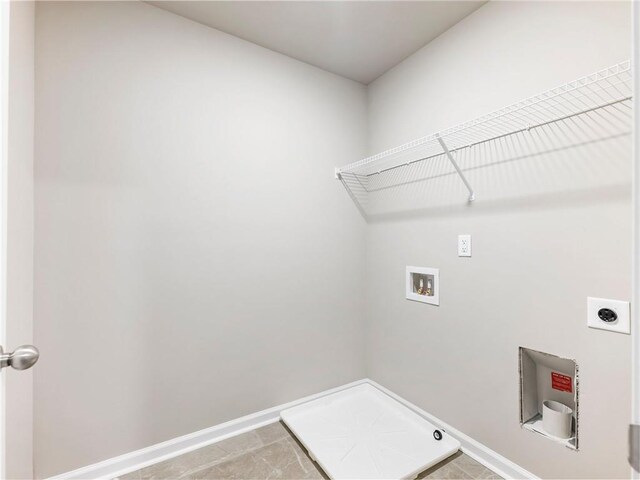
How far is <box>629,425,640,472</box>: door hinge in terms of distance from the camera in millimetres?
398

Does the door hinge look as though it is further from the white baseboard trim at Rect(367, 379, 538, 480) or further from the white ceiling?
the white ceiling

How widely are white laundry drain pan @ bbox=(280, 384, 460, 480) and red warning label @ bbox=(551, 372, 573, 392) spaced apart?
58 centimetres

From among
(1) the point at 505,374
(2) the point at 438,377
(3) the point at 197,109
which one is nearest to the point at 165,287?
(3) the point at 197,109

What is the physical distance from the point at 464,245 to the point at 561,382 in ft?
2.43

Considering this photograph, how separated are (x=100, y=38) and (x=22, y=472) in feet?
6.15

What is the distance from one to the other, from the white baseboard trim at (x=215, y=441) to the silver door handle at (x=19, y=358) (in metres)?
1.14

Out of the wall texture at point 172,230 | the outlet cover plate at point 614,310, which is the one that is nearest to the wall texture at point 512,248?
the outlet cover plate at point 614,310

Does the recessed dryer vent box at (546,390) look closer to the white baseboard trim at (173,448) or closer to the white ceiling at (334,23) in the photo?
the white baseboard trim at (173,448)

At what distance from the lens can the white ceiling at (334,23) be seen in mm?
1574

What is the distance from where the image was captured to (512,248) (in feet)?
4.71

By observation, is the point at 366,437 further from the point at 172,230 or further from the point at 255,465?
the point at 172,230

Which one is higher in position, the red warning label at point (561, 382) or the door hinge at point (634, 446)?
the door hinge at point (634, 446)

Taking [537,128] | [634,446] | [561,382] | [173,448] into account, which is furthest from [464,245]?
[173,448]

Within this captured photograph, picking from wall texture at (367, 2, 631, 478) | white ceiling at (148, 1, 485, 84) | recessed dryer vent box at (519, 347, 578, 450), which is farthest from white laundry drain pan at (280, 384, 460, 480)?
white ceiling at (148, 1, 485, 84)
